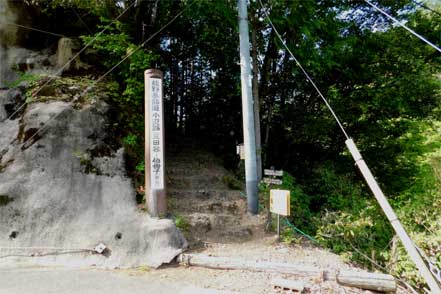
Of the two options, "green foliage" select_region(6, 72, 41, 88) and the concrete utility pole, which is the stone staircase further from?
"green foliage" select_region(6, 72, 41, 88)

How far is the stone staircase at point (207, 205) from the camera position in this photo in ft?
16.1

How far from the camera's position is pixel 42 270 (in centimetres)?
394

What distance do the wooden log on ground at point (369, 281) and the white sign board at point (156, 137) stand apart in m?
2.92

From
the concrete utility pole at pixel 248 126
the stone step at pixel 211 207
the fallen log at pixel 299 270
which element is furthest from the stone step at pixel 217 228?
the fallen log at pixel 299 270

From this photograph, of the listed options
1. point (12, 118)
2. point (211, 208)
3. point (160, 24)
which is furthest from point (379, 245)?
point (12, 118)

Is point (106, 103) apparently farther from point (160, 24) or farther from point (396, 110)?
point (396, 110)

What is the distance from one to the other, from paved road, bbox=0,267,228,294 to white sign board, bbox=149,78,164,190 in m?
1.46

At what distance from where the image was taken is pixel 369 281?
3.59 metres

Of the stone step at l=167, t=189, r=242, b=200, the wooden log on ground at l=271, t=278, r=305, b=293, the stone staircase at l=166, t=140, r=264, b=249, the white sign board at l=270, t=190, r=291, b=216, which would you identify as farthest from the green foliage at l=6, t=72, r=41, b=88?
the wooden log on ground at l=271, t=278, r=305, b=293

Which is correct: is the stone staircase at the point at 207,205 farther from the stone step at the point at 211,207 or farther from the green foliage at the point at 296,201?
the green foliage at the point at 296,201

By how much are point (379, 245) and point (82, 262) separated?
4.96 metres

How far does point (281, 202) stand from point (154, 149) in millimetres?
2214

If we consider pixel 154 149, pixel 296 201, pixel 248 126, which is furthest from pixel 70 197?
pixel 296 201

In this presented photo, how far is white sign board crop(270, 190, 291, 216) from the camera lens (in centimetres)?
444
